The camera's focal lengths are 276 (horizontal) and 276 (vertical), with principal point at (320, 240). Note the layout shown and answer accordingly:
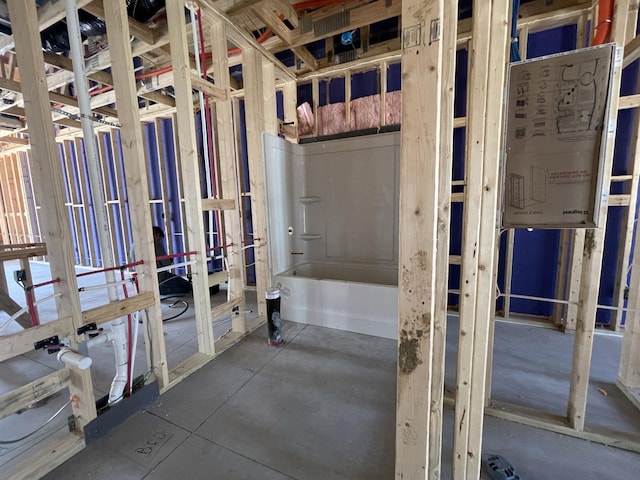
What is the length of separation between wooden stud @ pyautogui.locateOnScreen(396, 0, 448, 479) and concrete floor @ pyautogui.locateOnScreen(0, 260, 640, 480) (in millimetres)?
653

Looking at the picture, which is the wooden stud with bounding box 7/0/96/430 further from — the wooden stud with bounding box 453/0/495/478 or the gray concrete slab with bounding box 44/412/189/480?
the wooden stud with bounding box 453/0/495/478

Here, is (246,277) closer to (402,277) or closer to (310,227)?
(310,227)

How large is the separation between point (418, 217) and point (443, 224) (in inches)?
6.0

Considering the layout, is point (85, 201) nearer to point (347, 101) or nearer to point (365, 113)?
point (347, 101)

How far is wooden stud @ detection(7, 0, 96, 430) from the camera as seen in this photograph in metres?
1.36

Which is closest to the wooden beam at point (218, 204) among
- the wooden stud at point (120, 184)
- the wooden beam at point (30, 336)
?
the wooden beam at point (30, 336)

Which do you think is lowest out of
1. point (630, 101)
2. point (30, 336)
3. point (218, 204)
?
point (30, 336)

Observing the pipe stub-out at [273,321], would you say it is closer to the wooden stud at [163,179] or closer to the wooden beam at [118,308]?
the wooden beam at [118,308]

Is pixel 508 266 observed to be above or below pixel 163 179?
below

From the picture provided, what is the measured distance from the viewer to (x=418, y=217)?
89cm

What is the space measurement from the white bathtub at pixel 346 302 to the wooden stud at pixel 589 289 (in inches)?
52.1

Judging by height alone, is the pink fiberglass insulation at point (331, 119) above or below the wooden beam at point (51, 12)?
below

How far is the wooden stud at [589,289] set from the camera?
1.42m

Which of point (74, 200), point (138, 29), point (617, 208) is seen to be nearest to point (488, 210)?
point (617, 208)
